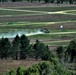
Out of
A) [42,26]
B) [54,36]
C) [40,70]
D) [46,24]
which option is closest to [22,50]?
[40,70]

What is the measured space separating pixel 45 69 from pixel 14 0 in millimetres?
140023

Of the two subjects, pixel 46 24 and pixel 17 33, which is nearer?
pixel 17 33

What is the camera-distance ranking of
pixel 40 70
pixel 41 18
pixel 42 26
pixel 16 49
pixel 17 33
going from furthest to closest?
1. pixel 41 18
2. pixel 42 26
3. pixel 17 33
4. pixel 16 49
5. pixel 40 70

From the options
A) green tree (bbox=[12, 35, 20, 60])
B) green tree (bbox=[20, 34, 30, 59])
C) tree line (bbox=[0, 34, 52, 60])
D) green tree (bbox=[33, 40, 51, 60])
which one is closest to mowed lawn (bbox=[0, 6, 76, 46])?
green tree (bbox=[20, 34, 30, 59])

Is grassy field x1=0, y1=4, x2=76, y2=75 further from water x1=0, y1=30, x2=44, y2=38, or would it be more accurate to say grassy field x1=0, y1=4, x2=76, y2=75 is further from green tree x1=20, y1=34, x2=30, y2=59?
green tree x1=20, y1=34, x2=30, y2=59

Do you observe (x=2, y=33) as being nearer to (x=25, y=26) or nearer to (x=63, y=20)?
(x=25, y=26)

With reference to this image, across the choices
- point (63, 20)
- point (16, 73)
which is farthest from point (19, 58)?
point (63, 20)

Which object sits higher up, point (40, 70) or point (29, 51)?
point (40, 70)

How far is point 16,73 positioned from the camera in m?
24.8

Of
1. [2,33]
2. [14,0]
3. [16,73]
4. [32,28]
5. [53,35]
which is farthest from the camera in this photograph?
[14,0]

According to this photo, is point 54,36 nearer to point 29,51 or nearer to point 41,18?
point 29,51

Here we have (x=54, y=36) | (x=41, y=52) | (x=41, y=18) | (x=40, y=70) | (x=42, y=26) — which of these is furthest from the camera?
(x=41, y=18)

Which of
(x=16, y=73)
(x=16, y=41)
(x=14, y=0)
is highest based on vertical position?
(x=16, y=73)

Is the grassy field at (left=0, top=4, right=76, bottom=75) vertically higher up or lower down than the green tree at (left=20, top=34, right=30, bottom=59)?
lower down
